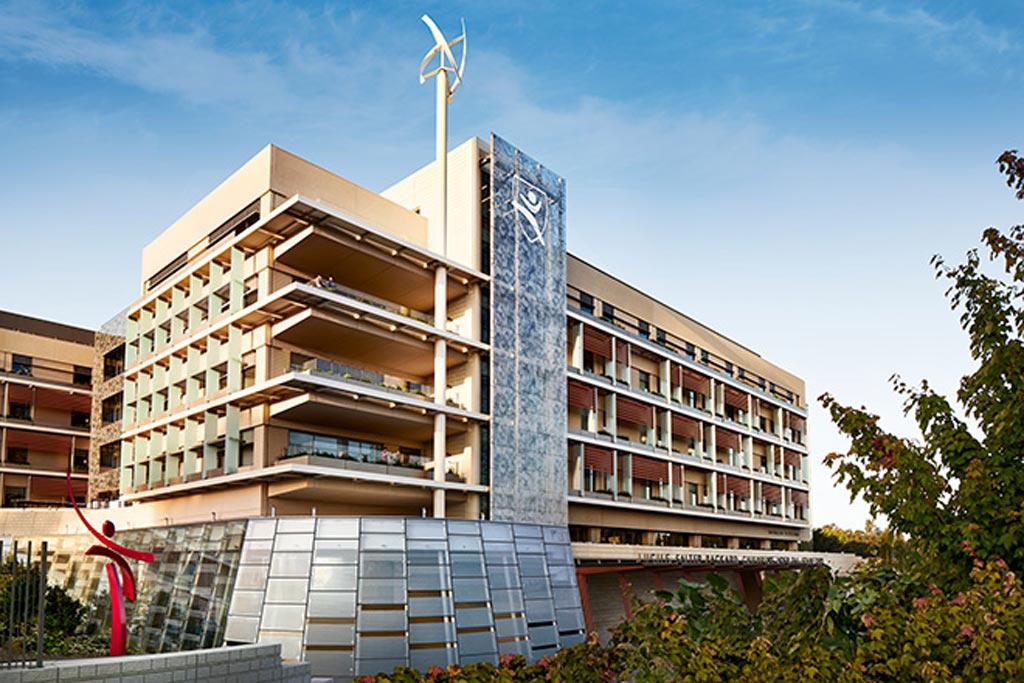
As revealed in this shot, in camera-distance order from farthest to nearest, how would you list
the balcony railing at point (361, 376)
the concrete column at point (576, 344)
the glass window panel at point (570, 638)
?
the concrete column at point (576, 344), the balcony railing at point (361, 376), the glass window panel at point (570, 638)

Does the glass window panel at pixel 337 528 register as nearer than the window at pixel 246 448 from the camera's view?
Yes

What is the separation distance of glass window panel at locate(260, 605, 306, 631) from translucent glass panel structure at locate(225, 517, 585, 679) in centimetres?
3

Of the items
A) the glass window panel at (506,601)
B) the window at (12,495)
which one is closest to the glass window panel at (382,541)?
the glass window panel at (506,601)

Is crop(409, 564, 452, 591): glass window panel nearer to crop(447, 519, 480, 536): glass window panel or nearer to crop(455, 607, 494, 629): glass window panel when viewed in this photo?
crop(455, 607, 494, 629): glass window panel

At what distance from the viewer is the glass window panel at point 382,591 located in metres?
31.3

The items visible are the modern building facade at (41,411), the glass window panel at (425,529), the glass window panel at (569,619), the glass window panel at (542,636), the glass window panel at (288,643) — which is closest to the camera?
the glass window panel at (288,643)

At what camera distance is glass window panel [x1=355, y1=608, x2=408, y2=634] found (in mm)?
30688

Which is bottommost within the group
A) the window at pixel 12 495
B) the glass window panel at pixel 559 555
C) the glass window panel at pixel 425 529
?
the glass window panel at pixel 559 555

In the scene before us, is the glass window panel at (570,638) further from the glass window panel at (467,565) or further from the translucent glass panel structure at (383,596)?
the glass window panel at (467,565)

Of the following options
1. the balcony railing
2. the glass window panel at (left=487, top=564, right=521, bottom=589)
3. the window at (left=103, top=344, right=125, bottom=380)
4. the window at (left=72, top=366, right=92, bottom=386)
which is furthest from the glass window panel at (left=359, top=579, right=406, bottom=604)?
the window at (left=72, top=366, right=92, bottom=386)

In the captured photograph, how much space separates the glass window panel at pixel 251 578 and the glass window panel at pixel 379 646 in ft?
13.6

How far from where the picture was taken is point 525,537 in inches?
1481

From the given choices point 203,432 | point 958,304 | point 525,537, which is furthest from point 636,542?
point 958,304

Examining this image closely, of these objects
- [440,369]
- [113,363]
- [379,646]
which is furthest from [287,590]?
[113,363]
